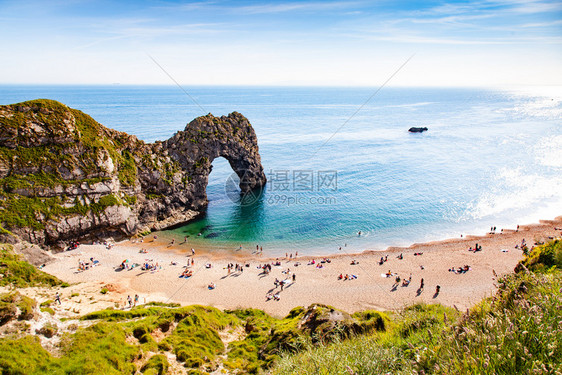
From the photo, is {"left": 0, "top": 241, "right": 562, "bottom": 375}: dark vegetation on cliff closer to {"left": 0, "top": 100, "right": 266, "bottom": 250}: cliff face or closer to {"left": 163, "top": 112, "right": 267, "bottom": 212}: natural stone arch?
{"left": 0, "top": 100, "right": 266, "bottom": 250}: cliff face

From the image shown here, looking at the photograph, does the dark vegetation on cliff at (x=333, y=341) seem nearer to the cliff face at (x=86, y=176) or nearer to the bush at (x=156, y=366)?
the bush at (x=156, y=366)

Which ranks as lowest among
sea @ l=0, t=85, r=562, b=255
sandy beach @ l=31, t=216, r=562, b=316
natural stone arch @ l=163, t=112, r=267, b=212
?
sandy beach @ l=31, t=216, r=562, b=316

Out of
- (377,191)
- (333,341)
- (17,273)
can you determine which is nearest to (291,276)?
(333,341)

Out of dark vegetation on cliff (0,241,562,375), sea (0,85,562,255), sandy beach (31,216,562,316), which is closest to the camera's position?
dark vegetation on cliff (0,241,562,375)

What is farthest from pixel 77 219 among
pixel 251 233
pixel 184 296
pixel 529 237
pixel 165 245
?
pixel 529 237

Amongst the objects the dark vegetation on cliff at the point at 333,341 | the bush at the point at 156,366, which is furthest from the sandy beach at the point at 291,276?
the bush at the point at 156,366

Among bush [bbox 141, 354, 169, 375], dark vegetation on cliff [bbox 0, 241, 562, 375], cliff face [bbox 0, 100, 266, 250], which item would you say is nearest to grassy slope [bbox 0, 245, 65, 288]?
cliff face [bbox 0, 100, 266, 250]
